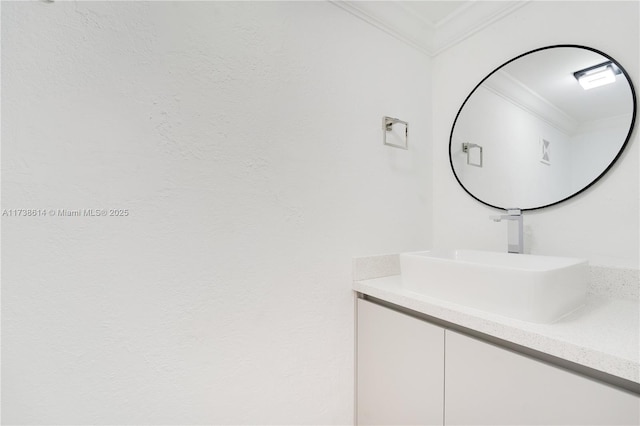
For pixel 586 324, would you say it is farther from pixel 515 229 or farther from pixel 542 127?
pixel 542 127

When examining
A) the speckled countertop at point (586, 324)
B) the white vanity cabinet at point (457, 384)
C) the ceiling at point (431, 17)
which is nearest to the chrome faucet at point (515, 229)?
the speckled countertop at point (586, 324)

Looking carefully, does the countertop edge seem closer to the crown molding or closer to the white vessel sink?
the white vessel sink

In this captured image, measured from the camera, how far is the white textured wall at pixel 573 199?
884 millimetres

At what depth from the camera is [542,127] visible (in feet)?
3.61

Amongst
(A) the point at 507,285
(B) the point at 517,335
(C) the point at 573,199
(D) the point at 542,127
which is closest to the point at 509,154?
(D) the point at 542,127

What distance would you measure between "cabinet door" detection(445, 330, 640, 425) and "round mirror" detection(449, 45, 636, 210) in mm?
708

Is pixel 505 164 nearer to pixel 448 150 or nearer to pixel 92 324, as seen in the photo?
pixel 448 150

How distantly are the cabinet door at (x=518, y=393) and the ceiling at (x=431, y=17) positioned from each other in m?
1.32

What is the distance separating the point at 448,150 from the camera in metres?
1.39

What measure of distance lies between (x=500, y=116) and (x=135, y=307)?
157 centimetres

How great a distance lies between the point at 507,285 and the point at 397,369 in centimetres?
48

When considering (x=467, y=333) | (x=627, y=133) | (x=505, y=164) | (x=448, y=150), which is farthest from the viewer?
(x=448, y=150)

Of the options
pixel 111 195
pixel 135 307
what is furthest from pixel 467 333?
pixel 111 195

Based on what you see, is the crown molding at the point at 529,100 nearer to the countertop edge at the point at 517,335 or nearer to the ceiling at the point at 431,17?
the ceiling at the point at 431,17
